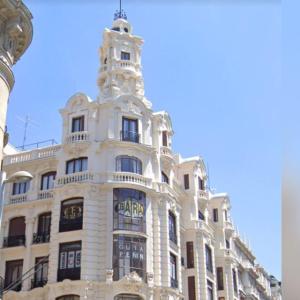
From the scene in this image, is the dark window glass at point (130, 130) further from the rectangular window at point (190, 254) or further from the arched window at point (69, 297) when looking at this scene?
the arched window at point (69, 297)

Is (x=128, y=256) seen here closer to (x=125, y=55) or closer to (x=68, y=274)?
(x=68, y=274)

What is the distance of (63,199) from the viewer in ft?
113

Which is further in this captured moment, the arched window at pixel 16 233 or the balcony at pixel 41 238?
the arched window at pixel 16 233

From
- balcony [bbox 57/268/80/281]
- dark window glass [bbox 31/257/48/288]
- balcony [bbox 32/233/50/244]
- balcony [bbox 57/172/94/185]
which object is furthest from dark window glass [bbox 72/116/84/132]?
balcony [bbox 57/268/80/281]

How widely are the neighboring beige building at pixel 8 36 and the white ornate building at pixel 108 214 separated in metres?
13.2

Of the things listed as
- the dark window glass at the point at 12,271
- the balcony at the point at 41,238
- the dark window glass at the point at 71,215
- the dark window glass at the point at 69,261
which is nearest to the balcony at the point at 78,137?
the dark window glass at the point at 71,215

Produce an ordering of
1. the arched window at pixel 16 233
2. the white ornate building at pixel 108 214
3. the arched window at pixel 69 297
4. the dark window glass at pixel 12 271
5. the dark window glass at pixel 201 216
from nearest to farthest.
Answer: the arched window at pixel 69 297, the white ornate building at pixel 108 214, the dark window glass at pixel 12 271, the arched window at pixel 16 233, the dark window glass at pixel 201 216

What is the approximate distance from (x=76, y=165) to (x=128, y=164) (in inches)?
134

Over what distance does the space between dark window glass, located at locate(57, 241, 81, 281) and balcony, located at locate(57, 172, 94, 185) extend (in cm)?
407

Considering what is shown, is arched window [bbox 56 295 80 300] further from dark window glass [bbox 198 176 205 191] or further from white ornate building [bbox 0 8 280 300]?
dark window glass [bbox 198 176 205 191]

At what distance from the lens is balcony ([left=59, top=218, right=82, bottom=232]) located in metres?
33.3

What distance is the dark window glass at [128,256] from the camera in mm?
32375

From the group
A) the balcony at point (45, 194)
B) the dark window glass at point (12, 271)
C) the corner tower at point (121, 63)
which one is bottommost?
the dark window glass at point (12, 271)

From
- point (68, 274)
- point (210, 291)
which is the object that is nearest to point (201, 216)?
point (210, 291)
